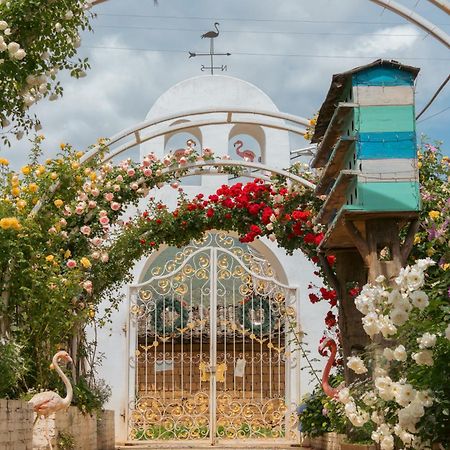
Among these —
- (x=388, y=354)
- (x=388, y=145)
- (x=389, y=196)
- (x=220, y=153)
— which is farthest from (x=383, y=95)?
(x=220, y=153)

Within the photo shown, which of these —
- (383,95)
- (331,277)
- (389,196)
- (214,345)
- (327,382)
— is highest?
(383,95)

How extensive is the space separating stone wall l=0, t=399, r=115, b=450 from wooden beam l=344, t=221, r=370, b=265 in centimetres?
255

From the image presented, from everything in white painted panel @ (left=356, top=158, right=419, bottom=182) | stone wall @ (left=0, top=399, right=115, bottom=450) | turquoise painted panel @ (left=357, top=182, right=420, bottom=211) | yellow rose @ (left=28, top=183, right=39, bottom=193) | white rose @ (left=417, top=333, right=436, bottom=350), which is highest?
yellow rose @ (left=28, top=183, right=39, bottom=193)

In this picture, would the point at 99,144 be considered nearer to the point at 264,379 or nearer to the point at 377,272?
the point at 377,272

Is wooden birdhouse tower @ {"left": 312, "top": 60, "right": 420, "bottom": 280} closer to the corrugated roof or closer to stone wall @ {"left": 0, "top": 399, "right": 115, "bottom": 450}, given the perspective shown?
Answer: the corrugated roof

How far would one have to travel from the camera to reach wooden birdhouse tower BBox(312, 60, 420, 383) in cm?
579

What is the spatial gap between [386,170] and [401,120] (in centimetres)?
36

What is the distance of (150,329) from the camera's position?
12.8 m

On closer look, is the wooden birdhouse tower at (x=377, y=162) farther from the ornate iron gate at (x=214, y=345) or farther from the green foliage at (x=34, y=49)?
the ornate iron gate at (x=214, y=345)

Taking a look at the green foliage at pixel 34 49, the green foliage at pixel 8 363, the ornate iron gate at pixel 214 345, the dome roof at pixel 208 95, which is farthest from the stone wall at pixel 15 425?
the dome roof at pixel 208 95

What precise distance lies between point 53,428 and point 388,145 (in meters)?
3.96

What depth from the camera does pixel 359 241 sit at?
5.84 m

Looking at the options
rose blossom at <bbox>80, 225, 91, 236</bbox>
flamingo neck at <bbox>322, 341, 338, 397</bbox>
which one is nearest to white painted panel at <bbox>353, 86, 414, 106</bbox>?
flamingo neck at <bbox>322, 341, 338, 397</bbox>

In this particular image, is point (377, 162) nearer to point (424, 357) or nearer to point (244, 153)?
point (424, 357)
